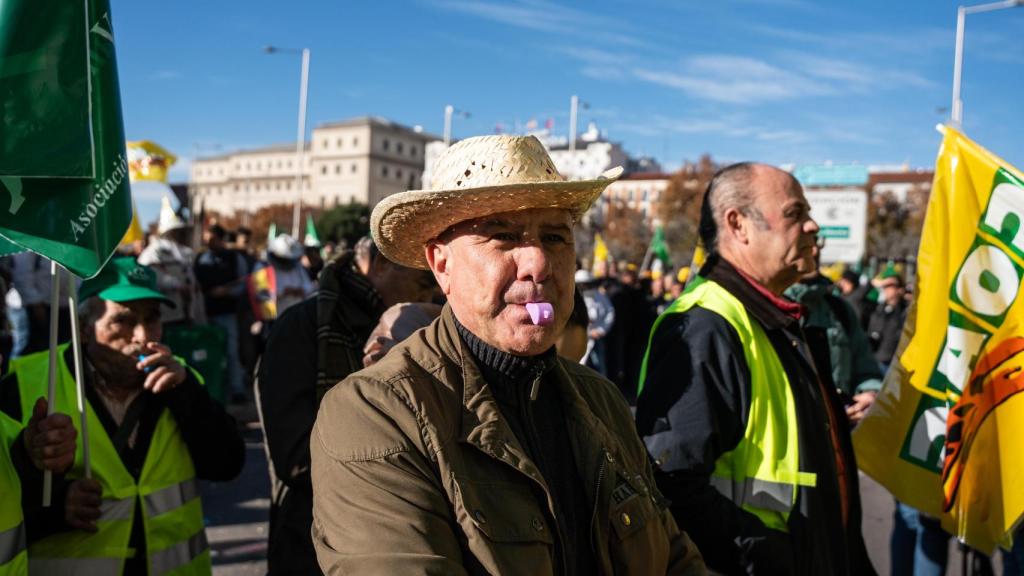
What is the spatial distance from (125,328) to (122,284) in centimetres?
17

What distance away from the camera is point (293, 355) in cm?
328

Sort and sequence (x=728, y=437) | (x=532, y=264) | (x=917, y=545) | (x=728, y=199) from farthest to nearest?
(x=917, y=545), (x=728, y=199), (x=728, y=437), (x=532, y=264)

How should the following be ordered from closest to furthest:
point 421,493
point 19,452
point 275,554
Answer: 1. point 421,493
2. point 19,452
3. point 275,554

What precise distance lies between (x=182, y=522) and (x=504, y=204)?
6.48ft

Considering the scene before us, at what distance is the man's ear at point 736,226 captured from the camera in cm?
329

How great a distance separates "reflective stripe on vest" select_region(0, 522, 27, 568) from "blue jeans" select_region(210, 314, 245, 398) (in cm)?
797

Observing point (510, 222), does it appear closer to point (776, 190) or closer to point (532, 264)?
point (532, 264)

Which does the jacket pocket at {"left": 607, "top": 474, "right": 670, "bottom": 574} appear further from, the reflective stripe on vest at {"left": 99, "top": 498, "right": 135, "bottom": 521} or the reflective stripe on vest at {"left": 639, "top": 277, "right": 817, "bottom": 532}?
the reflective stripe on vest at {"left": 99, "top": 498, "right": 135, "bottom": 521}

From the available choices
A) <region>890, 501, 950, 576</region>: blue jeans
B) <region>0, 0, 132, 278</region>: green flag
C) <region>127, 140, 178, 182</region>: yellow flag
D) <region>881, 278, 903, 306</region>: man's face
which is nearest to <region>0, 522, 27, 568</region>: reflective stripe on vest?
<region>0, 0, 132, 278</region>: green flag

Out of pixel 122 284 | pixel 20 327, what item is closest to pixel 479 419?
pixel 122 284

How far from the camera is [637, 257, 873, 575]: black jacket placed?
272 centimetres

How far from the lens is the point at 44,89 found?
8.04ft

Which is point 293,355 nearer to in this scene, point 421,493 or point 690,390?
point 690,390

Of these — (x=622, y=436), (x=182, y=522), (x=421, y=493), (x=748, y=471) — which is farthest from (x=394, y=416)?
(x=182, y=522)
